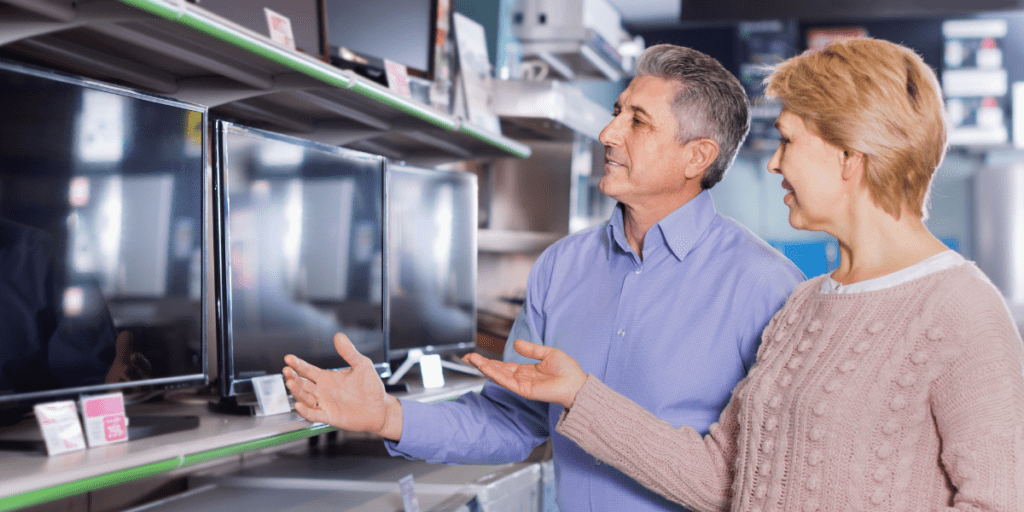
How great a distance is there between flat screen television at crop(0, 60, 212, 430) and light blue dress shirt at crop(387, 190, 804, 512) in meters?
0.45

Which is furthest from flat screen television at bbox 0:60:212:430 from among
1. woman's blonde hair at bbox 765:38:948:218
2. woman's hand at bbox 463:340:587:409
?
woman's blonde hair at bbox 765:38:948:218

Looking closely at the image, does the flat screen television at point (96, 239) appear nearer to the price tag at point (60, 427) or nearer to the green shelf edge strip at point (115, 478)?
the price tag at point (60, 427)

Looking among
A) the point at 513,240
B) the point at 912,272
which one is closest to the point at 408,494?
the point at 912,272

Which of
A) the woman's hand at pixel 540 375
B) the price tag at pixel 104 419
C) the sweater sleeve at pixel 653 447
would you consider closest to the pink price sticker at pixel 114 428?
the price tag at pixel 104 419

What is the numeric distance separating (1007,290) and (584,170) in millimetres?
3645

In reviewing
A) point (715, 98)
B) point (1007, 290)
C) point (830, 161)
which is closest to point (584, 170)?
point (715, 98)

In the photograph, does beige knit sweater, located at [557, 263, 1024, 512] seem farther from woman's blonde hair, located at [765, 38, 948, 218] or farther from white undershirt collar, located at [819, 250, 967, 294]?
woman's blonde hair, located at [765, 38, 948, 218]

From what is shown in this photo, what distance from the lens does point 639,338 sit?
160cm

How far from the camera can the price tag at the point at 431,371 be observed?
221 cm

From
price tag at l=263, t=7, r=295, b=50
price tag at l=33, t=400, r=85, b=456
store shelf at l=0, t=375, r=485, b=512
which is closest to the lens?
store shelf at l=0, t=375, r=485, b=512


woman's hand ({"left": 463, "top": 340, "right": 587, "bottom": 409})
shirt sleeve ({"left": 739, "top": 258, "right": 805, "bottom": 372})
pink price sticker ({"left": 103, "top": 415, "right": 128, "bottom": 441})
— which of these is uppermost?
shirt sleeve ({"left": 739, "top": 258, "right": 805, "bottom": 372})

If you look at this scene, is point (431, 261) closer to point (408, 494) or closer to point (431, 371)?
point (431, 371)

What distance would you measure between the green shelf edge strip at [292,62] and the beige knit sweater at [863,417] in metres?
0.79

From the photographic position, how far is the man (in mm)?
1517
